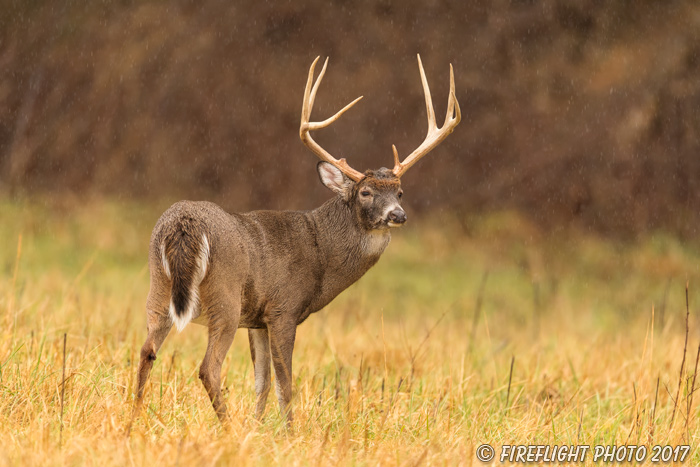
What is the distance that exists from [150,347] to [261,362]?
104cm

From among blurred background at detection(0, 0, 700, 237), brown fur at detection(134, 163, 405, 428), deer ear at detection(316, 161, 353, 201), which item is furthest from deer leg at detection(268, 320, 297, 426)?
blurred background at detection(0, 0, 700, 237)

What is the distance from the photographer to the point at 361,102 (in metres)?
16.9

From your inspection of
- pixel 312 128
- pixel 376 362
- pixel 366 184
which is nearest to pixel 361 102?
pixel 376 362

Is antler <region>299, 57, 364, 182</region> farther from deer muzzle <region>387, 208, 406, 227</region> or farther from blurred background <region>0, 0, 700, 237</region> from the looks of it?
blurred background <region>0, 0, 700, 237</region>

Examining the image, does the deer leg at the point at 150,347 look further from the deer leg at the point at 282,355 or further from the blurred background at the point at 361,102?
the blurred background at the point at 361,102

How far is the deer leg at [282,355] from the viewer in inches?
212

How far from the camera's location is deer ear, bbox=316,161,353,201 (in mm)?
5941

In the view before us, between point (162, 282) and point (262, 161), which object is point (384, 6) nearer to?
point (262, 161)

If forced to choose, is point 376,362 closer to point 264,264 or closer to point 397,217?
point 397,217

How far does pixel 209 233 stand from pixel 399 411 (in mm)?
1356

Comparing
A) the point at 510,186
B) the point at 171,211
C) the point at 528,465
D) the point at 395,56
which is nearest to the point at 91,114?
the point at 395,56

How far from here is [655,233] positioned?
1512 centimetres

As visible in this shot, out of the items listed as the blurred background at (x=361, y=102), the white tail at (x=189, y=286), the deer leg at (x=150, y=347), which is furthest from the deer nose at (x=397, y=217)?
the blurred background at (x=361, y=102)

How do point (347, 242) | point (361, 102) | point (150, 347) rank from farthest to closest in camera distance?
1. point (361, 102)
2. point (347, 242)
3. point (150, 347)
